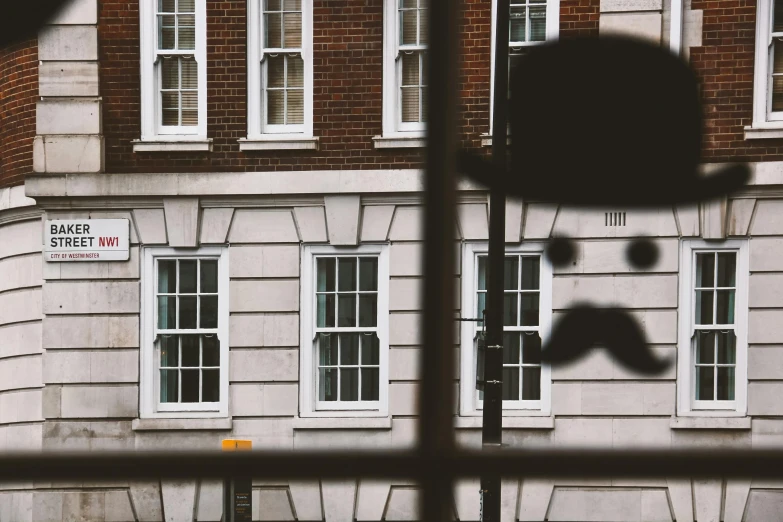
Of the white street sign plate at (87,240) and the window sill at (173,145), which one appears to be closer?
the window sill at (173,145)

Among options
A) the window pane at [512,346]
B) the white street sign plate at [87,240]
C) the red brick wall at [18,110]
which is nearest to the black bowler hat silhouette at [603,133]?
the window pane at [512,346]

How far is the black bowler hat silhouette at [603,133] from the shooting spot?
8.14ft

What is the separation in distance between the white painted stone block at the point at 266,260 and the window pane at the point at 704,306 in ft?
14.2

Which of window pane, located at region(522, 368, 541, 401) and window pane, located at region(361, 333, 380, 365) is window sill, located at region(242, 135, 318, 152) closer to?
window pane, located at region(361, 333, 380, 365)

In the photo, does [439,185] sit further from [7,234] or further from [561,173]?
[7,234]

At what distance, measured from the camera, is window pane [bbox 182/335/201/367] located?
12.3m

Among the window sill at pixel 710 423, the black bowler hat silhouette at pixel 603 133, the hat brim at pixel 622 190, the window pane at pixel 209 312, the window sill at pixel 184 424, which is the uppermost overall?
the black bowler hat silhouette at pixel 603 133

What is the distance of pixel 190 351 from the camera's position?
12.3 m

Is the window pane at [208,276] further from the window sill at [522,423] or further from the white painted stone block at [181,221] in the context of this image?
the window sill at [522,423]

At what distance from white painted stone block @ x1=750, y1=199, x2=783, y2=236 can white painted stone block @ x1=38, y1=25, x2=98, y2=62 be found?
7261 mm

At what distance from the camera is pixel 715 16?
816cm

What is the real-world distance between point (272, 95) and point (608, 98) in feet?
31.0

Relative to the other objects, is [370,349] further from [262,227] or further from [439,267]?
[439,267]

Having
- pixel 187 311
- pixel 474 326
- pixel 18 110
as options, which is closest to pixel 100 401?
pixel 187 311
